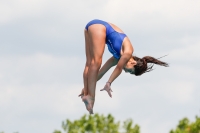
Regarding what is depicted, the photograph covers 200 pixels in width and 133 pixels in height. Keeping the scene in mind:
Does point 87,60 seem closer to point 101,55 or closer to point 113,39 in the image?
point 101,55

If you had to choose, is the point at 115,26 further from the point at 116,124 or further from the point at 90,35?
the point at 116,124

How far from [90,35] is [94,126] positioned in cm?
269

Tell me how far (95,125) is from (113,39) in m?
2.80

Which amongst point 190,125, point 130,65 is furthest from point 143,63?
point 190,125

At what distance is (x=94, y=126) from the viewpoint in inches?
907

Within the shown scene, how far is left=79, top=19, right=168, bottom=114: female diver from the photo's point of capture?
70.3 ft

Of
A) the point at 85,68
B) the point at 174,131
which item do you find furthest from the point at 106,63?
the point at 174,131

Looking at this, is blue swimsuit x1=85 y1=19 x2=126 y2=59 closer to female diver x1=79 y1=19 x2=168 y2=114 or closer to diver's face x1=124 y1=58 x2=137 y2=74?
female diver x1=79 y1=19 x2=168 y2=114

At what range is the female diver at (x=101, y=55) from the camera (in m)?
21.4

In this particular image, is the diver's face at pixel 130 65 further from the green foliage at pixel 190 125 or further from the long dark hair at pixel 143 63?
the green foliage at pixel 190 125

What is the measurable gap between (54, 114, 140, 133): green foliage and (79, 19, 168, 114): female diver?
3.14 feet

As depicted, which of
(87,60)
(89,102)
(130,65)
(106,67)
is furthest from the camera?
(106,67)

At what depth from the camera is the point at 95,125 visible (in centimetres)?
2319

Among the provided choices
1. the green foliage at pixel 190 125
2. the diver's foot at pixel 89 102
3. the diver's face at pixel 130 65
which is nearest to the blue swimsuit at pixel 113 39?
the diver's face at pixel 130 65
